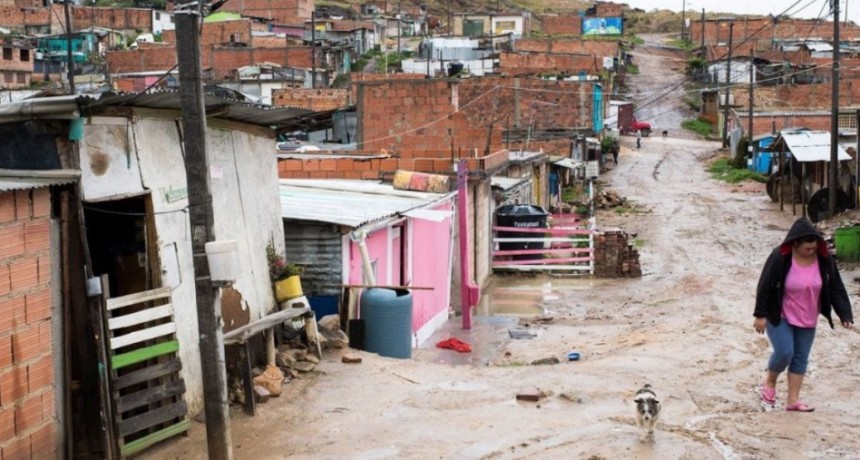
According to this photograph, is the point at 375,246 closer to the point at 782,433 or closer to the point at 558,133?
the point at 782,433

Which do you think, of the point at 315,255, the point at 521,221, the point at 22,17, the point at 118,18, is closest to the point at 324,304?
the point at 315,255

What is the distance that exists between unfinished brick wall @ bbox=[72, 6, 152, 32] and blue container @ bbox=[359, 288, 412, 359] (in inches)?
2438

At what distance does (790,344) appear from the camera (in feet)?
26.3

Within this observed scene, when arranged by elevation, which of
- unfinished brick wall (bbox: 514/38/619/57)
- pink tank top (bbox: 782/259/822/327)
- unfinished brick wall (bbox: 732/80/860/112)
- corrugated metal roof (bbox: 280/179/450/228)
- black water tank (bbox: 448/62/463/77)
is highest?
unfinished brick wall (bbox: 514/38/619/57)

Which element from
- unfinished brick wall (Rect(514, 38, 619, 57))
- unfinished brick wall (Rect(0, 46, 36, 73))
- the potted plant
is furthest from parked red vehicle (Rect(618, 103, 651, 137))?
the potted plant

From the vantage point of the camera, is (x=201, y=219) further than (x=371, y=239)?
No

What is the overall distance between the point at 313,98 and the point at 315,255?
88.3 ft

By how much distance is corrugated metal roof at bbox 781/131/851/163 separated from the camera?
2991cm

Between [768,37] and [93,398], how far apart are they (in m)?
81.7

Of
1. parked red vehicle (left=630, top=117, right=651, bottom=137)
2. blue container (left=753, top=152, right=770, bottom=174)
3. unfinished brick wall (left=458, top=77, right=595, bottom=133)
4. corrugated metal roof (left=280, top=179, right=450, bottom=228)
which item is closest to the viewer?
corrugated metal roof (left=280, top=179, right=450, bottom=228)

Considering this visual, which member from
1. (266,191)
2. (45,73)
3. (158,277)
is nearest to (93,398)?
(158,277)

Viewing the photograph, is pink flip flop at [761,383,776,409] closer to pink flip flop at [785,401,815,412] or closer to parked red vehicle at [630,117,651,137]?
pink flip flop at [785,401,815,412]

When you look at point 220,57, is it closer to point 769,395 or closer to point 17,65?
point 17,65

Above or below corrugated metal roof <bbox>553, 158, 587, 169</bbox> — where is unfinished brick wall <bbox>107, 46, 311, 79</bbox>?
above
